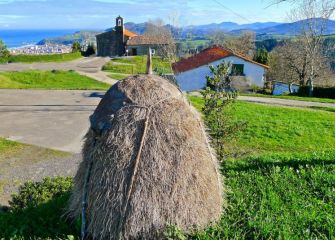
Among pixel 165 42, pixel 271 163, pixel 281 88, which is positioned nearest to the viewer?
pixel 271 163

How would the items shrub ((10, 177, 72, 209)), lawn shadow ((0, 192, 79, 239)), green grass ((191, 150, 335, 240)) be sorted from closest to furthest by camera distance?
green grass ((191, 150, 335, 240)) < lawn shadow ((0, 192, 79, 239)) < shrub ((10, 177, 72, 209))

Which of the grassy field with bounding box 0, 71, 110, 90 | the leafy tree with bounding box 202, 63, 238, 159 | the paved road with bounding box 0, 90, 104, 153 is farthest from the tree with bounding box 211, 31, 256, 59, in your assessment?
the leafy tree with bounding box 202, 63, 238, 159

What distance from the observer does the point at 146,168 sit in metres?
5.68

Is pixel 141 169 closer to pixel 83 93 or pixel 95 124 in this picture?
pixel 95 124

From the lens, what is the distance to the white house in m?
42.1

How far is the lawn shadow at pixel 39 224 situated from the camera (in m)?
6.19

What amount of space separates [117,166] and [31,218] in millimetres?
2218

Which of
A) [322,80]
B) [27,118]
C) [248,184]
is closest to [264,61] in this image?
[322,80]

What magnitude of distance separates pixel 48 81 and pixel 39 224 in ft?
102

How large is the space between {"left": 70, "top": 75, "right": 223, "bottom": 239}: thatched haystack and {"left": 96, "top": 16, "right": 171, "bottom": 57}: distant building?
60.9 metres

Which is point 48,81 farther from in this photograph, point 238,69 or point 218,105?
point 218,105

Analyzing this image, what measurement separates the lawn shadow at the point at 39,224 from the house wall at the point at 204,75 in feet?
114

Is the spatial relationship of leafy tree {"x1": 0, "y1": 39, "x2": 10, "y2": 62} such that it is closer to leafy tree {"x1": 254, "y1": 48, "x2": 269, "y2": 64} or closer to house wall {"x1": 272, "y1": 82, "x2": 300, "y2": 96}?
leafy tree {"x1": 254, "y1": 48, "x2": 269, "y2": 64}

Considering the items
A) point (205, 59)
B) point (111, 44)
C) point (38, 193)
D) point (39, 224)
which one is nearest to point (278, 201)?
point (39, 224)
